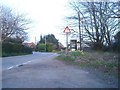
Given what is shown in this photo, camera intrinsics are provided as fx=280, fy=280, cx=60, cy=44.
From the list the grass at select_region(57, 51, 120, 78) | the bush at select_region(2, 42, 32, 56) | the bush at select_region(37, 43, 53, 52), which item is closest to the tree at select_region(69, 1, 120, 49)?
the grass at select_region(57, 51, 120, 78)

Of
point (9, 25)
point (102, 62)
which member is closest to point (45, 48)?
point (9, 25)

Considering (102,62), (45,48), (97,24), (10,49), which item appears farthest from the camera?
(45,48)

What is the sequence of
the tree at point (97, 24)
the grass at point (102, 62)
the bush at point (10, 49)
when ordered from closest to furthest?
1. the grass at point (102, 62)
2. the tree at point (97, 24)
3. the bush at point (10, 49)

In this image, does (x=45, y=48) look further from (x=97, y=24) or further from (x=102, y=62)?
(x=102, y=62)

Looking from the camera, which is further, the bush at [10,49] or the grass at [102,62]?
the bush at [10,49]

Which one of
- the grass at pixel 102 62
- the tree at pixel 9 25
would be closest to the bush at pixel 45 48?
the tree at pixel 9 25

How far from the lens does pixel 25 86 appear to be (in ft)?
29.8

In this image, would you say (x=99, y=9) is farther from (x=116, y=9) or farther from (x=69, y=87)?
(x=69, y=87)

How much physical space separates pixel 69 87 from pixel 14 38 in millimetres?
52102

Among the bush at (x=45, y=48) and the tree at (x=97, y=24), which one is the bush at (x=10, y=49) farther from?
the bush at (x=45, y=48)

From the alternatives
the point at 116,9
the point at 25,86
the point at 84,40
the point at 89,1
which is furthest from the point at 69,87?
the point at 84,40

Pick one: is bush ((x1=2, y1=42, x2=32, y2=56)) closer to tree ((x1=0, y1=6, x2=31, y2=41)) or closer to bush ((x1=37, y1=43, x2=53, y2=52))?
tree ((x1=0, y1=6, x2=31, y2=41))

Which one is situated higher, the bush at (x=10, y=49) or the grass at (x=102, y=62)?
the bush at (x=10, y=49)

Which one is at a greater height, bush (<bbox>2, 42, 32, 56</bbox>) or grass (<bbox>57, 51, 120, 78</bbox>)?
bush (<bbox>2, 42, 32, 56</bbox>)
